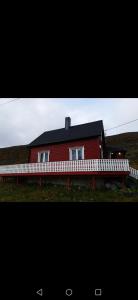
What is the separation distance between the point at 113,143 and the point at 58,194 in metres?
16.2

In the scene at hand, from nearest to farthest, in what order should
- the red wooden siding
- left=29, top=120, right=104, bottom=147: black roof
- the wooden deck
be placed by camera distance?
the wooden deck
the red wooden siding
left=29, top=120, right=104, bottom=147: black roof

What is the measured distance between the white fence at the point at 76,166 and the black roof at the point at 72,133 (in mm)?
1250

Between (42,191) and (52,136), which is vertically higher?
(52,136)

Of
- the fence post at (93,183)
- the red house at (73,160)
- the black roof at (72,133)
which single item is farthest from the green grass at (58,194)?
the black roof at (72,133)

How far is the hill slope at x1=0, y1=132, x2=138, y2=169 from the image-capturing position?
15.7 meters

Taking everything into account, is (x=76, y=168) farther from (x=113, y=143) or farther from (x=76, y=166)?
(x=113, y=143)

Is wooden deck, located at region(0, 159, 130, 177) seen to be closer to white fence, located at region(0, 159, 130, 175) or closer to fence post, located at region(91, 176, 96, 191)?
white fence, located at region(0, 159, 130, 175)
